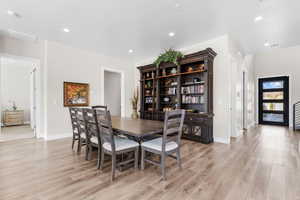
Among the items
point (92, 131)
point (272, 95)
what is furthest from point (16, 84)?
point (272, 95)

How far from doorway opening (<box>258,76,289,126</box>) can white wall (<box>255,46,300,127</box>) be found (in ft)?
0.65

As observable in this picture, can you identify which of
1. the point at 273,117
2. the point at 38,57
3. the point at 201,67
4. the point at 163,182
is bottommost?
the point at 163,182

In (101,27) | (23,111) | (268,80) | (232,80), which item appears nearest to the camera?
(101,27)

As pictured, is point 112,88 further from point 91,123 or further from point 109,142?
point 109,142

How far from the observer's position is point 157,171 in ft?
7.56

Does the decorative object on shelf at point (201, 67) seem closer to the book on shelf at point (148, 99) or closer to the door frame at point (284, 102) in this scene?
the book on shelf at point (148, 99)

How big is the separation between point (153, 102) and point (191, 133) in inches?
68.4

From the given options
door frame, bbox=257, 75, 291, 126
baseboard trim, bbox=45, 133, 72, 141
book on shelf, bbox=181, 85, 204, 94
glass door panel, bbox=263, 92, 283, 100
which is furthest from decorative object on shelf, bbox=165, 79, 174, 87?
glass door panel, bbox=263, 92, 283, 100

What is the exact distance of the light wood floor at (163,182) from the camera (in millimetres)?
1729

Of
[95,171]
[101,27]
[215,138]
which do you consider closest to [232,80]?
[215,138]

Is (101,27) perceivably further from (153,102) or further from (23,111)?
(23,111)

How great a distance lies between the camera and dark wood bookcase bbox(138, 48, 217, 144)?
148 inches

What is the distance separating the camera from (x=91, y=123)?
2422mm

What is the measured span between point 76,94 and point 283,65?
338 inches
